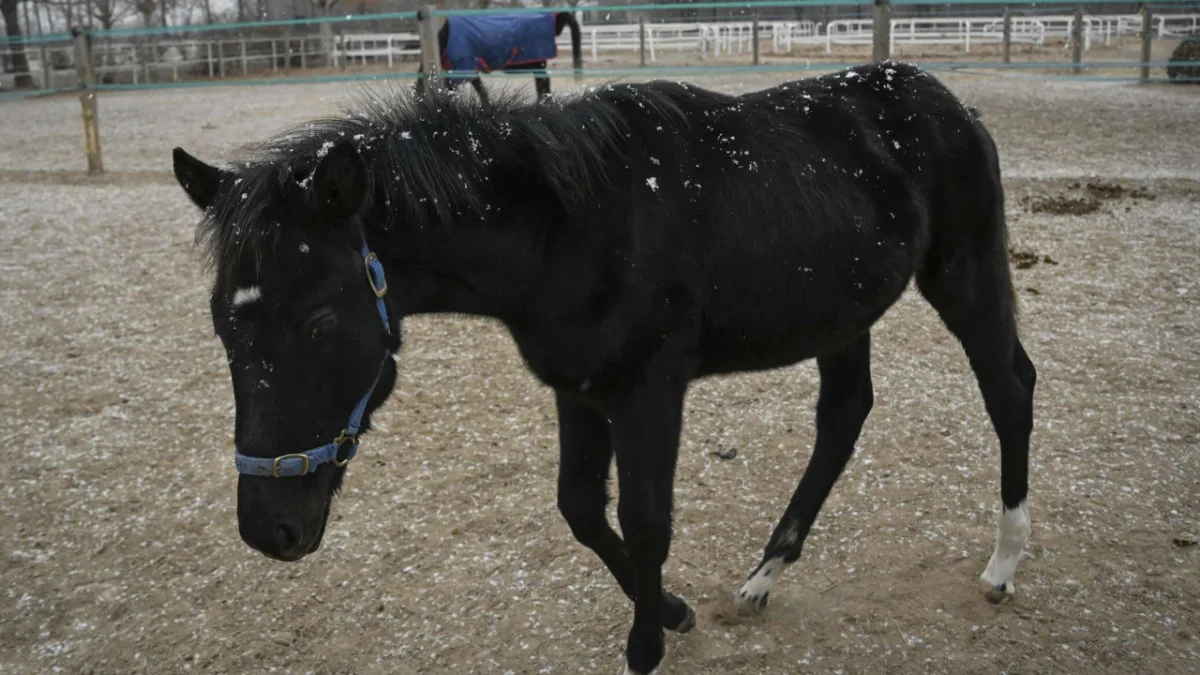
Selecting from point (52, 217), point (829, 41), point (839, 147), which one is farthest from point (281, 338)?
point (829, 41)

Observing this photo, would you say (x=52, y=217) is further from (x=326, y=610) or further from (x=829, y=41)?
(x=829, y=41)

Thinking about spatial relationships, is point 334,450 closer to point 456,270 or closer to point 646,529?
point 456,270

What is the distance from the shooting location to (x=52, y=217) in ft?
27.3

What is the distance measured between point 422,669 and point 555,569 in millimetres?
606

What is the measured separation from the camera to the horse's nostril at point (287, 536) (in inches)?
71.8

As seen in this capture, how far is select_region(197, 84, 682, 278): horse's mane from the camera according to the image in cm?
183

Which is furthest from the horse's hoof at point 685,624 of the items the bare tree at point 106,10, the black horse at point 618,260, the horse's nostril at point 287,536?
the bare tree at point 106,10

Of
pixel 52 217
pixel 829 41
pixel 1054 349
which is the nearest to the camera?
pixel 1054 349

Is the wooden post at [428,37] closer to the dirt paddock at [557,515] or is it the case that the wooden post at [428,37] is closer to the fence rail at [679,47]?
the dirt paddock at [557,515]

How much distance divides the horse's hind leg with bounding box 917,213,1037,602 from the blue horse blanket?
992 cm

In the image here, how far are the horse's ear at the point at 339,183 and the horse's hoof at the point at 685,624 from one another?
5.24 feet

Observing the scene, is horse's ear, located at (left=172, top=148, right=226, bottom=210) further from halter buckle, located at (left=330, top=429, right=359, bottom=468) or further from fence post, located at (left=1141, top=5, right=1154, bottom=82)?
fence post, located at (left=1141, top=5, right=1154, bottom=82)

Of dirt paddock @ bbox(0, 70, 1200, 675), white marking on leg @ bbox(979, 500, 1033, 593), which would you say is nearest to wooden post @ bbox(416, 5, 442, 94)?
dirt paddock @ bbox(0, 70, 1200, 675)

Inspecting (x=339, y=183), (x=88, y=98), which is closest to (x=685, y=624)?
(x=339, y=183)
